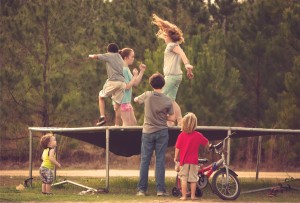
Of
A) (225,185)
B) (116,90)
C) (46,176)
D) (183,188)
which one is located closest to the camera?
(183,188)

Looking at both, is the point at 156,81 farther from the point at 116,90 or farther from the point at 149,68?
the point at 149,68

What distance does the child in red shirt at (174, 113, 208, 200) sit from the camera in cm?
1234

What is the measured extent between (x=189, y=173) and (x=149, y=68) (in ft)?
32.8

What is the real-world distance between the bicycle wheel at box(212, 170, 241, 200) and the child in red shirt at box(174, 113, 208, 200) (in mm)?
335

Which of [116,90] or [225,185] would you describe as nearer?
[225,185]

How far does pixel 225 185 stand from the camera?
1252 cm

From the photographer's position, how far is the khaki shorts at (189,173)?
40.5 ft

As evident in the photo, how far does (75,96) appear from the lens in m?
22.9

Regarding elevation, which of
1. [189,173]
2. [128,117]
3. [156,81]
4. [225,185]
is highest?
[156,81]

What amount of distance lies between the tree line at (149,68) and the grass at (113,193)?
4580 mm

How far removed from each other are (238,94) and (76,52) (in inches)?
183

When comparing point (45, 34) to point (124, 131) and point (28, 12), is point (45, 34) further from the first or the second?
point (124, 131)

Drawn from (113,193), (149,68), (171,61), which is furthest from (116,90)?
(149,68)

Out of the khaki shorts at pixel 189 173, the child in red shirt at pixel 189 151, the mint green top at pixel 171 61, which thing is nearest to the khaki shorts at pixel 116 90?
the mint green top at pixel 171 61
